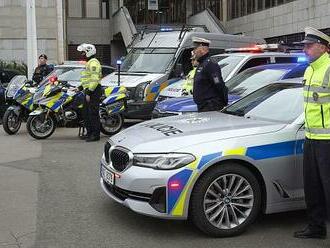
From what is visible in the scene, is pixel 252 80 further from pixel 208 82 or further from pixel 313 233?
pixel 313 233

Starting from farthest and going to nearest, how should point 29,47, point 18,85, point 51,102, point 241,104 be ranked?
point 29,47 → point 18,85 → point 51,102 → point 241,104

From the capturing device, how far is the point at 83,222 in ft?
19.0

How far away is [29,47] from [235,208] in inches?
593

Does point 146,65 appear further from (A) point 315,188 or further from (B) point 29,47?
(A) point 315,188

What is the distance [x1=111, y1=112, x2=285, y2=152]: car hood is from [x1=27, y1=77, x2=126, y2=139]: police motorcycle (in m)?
5.87

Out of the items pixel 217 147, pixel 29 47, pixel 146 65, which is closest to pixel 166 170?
pixel 217 147

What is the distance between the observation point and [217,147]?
5.23m

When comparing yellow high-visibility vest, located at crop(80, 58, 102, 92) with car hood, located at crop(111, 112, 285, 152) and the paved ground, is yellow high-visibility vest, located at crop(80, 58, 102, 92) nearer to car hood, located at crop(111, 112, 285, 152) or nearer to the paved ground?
the paved ground

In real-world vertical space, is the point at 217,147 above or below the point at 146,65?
below

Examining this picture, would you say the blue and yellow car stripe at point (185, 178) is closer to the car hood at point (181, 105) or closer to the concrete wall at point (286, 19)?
the car hood at point (181, 105)

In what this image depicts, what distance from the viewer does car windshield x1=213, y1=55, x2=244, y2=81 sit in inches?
434

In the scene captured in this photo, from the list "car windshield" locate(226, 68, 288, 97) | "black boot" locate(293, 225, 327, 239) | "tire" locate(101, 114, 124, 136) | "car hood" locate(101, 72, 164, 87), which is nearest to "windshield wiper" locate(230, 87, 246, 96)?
"car windshield" locate(226, 68, 288, 97)

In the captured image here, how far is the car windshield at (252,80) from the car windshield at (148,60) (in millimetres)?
3912

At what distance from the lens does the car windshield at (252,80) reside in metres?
9.49
